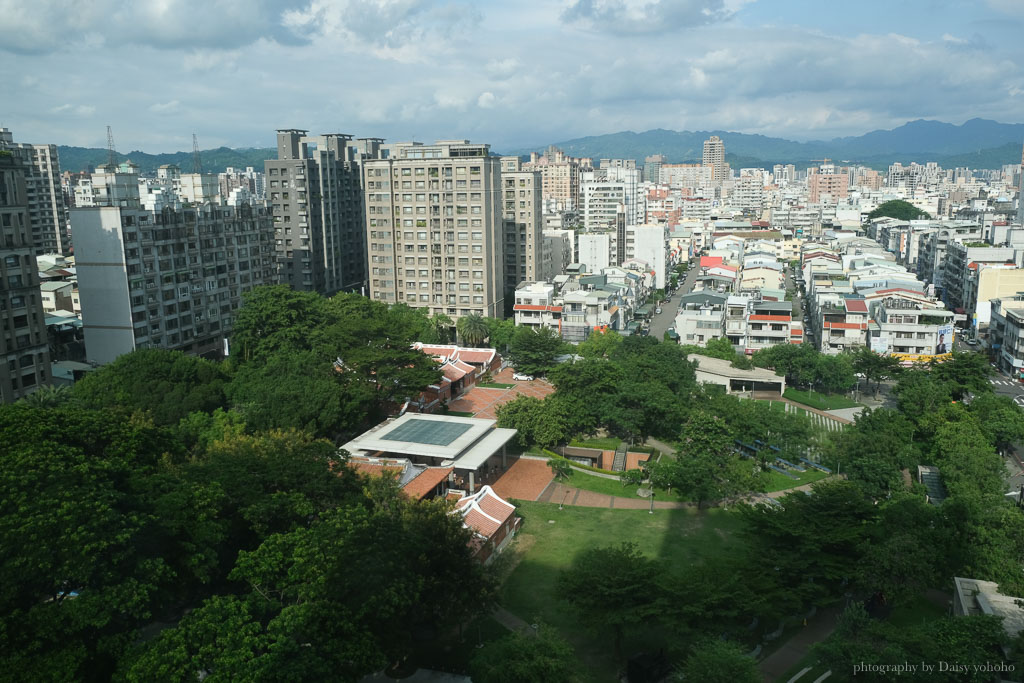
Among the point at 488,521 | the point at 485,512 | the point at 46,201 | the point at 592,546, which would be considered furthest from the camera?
the point at 46,201

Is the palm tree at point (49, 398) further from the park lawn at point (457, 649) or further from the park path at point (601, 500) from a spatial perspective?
the park path at point (601, 500)

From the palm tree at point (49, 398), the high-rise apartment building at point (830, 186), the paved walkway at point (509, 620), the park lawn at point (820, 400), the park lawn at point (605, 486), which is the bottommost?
the park lawn at point (820, 400)

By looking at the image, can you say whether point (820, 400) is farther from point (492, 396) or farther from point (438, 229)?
point (438, 229)

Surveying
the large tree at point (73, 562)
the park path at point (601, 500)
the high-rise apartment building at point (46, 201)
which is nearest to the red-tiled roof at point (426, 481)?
the park path at point (601, 500)

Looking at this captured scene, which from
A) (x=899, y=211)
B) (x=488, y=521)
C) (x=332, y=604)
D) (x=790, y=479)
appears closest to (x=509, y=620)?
(x=488, y=521)

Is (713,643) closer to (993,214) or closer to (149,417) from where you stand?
(149,417)

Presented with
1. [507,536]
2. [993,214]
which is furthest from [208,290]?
[993,214]
